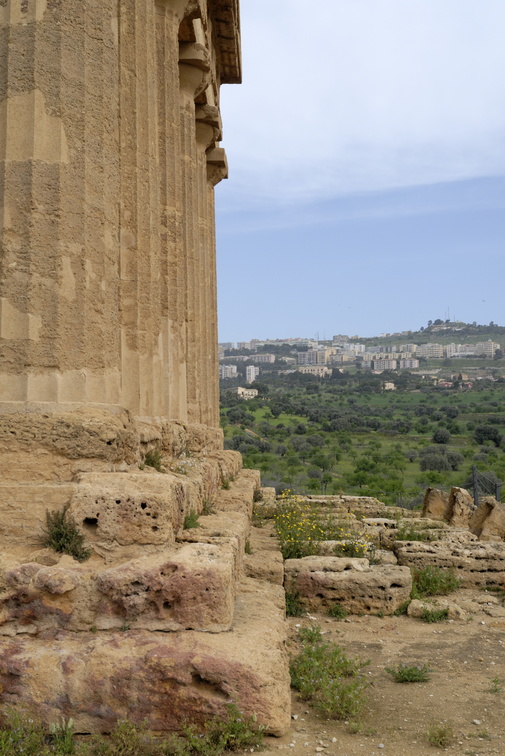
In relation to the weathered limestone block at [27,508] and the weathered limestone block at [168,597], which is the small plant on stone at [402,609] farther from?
the weathered limestone block at [27,508]

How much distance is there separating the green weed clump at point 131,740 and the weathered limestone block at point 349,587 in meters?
3.97

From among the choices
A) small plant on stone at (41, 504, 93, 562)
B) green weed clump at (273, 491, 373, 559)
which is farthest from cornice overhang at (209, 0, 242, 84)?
small plant on stone at (41, 504, 93, 562)

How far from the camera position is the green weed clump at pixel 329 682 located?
4461mm

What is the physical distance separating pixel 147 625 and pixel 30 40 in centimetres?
442

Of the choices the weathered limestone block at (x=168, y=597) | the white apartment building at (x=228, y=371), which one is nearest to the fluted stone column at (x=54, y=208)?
the weathered limestone block at (x=168, y=597)

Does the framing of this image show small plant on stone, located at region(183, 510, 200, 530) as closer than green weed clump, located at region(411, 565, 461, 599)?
Yes

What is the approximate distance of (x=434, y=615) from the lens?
745cm

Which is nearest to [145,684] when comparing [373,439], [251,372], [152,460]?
[152,460]

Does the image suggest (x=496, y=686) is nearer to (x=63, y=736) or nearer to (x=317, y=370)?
(x=63, y=736)

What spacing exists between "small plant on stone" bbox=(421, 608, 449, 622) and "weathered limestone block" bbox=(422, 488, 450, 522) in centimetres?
708

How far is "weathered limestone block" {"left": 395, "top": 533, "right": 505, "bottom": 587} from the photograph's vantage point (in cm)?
927

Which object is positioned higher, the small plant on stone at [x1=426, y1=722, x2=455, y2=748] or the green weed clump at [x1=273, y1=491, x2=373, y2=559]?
the small plant on stone at [x1=426, y1=722, x2=455, y2=748]

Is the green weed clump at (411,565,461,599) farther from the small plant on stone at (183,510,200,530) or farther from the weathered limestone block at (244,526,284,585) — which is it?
the small plant on stone at (183,510,200,530)

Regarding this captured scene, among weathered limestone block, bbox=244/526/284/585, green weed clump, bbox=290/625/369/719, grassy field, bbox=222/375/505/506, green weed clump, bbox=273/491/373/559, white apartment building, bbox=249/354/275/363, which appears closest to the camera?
green weed clump, bbox=290/625/369/719
